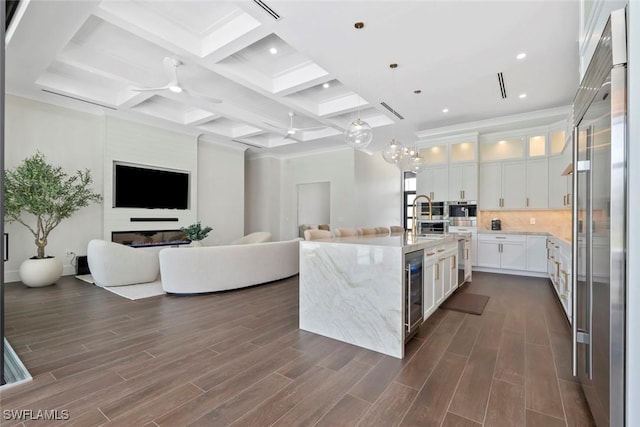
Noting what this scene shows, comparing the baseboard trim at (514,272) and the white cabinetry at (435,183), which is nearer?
the baseboard trim at (514,272)

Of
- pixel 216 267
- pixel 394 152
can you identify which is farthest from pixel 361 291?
pixel 394 152

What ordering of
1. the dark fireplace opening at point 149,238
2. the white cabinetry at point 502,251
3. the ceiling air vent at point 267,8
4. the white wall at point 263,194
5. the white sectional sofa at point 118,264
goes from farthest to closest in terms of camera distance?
the white wall at point 263,194 < the dark fireplace opening at point 149,238 < the white cabinetry at point 502,251 < the white sectional sofa at point 118,264 < the ceiling air vent at point 267,8

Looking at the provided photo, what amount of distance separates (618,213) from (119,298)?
5.00 meters

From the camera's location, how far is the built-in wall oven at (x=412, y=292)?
2484 mm

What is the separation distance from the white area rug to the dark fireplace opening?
140 centimetres

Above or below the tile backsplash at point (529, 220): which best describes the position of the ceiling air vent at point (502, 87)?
above

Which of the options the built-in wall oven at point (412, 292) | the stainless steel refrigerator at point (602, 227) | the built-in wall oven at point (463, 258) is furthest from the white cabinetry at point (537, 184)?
the stainless steel refrigerator at point (602, 227)

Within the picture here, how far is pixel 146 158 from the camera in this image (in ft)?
21.2

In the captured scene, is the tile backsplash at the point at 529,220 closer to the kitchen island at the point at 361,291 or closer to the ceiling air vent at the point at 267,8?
the kitchen island at the point at 361,291

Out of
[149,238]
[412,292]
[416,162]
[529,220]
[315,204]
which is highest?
[416,162]

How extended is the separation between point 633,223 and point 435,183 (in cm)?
594

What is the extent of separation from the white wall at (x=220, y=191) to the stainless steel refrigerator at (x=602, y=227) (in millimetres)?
7531

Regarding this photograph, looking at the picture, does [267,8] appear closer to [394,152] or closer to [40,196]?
[394,152]

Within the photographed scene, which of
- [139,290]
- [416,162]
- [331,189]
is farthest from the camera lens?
[331,189]
